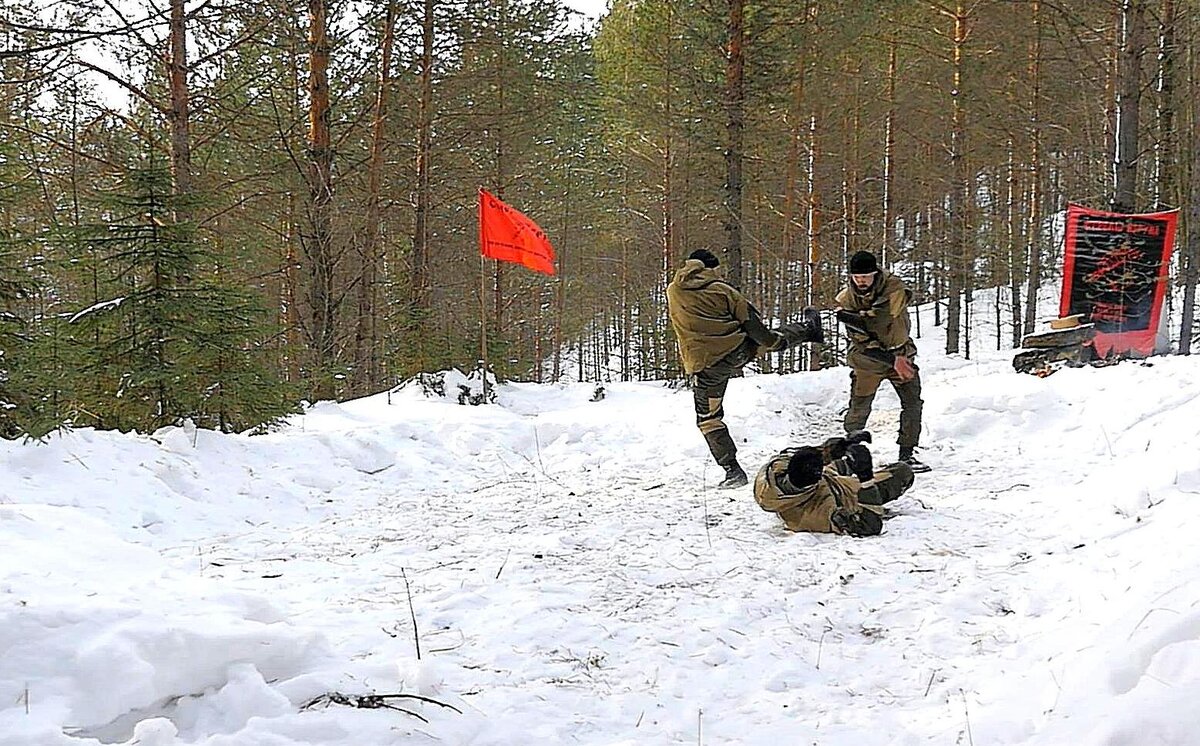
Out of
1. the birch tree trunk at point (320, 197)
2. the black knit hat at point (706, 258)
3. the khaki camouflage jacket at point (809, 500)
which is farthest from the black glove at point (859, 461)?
the birch tree trunk at point (320, 197)

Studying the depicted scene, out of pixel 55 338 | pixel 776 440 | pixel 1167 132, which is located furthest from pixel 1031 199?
pixel 55 338

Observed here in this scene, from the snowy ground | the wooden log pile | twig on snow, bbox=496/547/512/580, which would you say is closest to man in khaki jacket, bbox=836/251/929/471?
the snowy ground

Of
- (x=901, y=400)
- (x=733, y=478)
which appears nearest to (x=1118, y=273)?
(x=901, y=400)

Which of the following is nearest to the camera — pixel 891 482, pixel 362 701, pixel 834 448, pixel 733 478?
pixel 362 701

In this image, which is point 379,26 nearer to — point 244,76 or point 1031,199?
point 244,76

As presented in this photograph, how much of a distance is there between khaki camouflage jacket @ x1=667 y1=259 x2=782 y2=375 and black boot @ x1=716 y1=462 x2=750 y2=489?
2.85 ft

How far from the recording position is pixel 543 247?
495 inches

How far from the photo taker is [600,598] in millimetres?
3971

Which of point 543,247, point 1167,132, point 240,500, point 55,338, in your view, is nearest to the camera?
point 240,500

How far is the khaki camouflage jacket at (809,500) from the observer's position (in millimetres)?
4988

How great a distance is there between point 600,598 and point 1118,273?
10.0 metres

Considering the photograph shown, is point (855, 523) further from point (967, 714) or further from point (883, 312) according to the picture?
point (883, 312)

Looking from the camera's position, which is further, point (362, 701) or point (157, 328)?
point (157, 328)

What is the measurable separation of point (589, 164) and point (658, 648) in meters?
25.6
